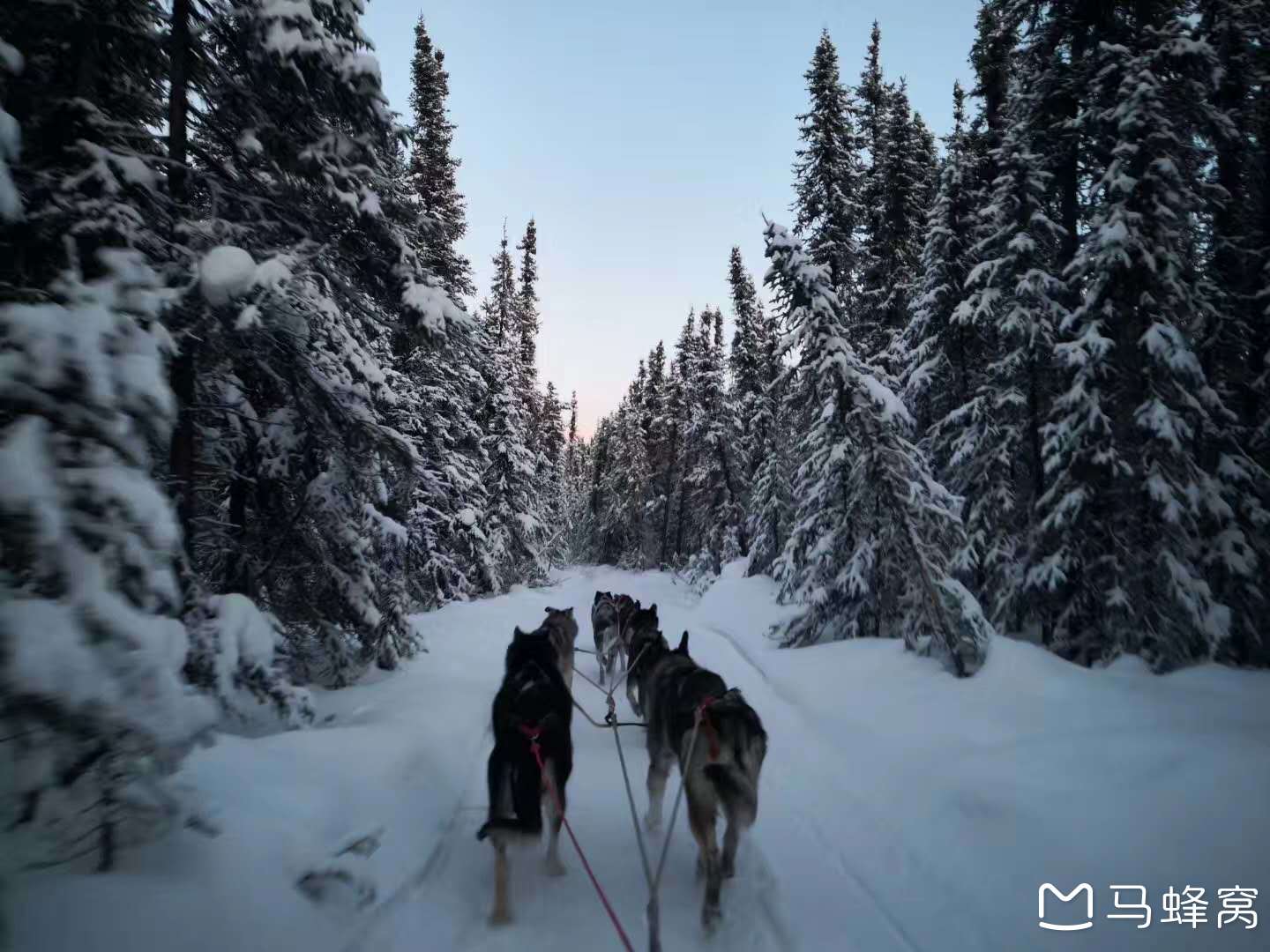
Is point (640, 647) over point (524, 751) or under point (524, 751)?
under

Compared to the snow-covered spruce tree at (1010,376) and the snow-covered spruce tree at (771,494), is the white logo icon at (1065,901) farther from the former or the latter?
the snow-covered spruce tree at (771,494)

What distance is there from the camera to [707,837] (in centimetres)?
386

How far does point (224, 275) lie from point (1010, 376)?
1503 cm

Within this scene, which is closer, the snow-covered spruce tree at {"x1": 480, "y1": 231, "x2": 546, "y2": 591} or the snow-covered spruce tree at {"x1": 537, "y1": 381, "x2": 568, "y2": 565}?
the snow-covered spruce tree at {"x1": 480, "y1": 231, "x2": 546, "y2": 591}

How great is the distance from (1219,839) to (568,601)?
20858 millimetres

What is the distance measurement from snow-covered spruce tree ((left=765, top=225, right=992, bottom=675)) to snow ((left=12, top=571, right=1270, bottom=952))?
1.57m

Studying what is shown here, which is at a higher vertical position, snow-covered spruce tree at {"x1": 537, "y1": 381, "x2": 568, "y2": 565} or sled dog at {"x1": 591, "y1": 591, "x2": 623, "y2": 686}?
snow-covered spruce tree at {"x1": 537, "y1": 381, "x2": 568, "y2": 565}

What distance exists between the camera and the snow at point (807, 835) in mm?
3156

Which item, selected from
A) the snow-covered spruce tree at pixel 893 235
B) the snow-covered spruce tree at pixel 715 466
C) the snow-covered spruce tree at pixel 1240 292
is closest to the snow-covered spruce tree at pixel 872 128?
A: the snow-covered spruce tree at pixel 893 235

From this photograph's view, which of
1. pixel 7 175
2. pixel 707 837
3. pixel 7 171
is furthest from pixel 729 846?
pixel 7 171

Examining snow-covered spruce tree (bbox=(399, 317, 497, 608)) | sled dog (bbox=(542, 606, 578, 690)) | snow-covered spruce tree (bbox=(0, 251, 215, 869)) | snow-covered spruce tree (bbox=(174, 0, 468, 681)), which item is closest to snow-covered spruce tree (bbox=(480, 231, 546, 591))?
snow-covered spruce tree (bbox=(399, 317, 497, 608))

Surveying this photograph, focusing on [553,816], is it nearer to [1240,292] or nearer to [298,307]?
[298,307]

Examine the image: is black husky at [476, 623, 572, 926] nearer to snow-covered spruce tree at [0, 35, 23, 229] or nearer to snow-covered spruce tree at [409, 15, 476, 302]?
snow-covered spruce tree at [0, 35, 23, 229]

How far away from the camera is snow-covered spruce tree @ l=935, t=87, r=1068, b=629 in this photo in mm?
12195
